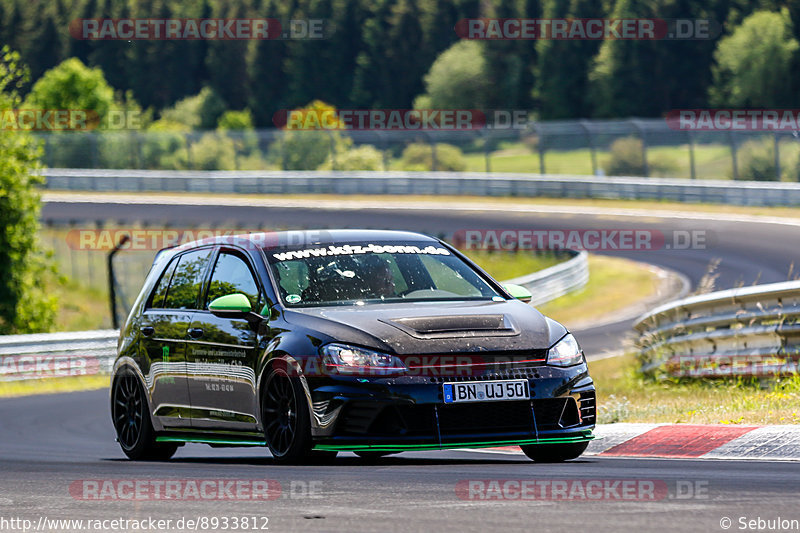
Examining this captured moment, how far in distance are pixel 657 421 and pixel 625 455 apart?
65.9 inches

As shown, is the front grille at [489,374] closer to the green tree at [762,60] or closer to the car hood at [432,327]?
the car hood at [432,327]

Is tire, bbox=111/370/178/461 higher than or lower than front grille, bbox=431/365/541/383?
lower

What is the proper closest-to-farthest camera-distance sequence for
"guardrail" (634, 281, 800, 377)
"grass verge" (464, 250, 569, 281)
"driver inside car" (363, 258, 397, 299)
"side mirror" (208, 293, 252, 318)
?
"side mirror" (208, 293, 252, 318), "driver inside car" (363, 258, 397, 299), "guardrail" (634, 281, 800, 377), "grass verge" (464, 250, 569, 281)

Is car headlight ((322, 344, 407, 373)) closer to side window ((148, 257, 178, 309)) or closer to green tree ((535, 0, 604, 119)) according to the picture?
side window ((148, 257, 178, 309))

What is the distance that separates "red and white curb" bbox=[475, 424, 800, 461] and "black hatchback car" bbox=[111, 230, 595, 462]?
0.71m

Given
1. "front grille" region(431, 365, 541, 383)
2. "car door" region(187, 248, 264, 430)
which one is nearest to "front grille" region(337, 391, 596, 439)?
"front grille" region(431, 365, 541, 383)

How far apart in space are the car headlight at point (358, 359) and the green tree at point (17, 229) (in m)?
24.0

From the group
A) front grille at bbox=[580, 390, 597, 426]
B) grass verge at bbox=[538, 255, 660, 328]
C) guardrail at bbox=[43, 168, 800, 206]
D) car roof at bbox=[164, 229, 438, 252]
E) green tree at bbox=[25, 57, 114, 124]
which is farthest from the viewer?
green tree at bbox=[25, 57, 114, 124]

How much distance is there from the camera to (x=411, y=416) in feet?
25.4

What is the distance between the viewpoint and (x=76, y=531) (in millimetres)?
5992

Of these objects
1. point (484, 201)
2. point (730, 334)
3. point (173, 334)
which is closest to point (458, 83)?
point (484, 201)

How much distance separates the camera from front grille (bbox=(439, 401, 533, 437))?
7.80 m

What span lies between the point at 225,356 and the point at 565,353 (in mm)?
2209

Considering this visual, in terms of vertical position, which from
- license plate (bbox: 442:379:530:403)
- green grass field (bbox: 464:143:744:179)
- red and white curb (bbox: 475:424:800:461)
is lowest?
green grass field (bbox: 464:143:744:179)
